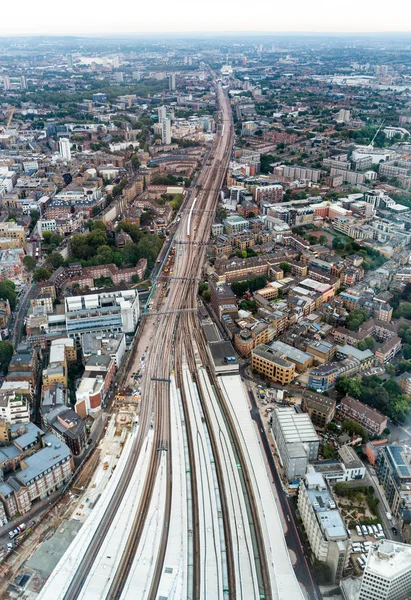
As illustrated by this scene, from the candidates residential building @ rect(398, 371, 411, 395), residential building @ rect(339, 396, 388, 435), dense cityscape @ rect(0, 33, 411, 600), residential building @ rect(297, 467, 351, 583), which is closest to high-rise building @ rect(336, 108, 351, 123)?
dense cityscape @ rect(0, 33, 411, 600)

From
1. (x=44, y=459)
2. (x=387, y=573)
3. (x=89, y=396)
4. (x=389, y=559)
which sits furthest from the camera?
(x=89, y=396)

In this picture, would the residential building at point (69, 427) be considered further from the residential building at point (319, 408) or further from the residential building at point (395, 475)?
the residential building at point (395, 475)

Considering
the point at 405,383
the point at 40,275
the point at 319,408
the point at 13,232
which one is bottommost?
the point at 319,408

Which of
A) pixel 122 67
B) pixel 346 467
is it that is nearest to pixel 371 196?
pixel 346 467

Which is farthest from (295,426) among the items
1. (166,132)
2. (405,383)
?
(166,132)

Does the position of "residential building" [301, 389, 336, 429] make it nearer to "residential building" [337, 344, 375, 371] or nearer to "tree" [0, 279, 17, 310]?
"residential building" [337, 344, 375, 371]

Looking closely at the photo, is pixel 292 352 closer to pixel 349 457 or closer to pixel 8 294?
pixel 349 457

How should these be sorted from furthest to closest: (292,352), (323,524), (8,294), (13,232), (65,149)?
(65,149)
(13,232)
(8,294)
(292,352)
(323,524)
